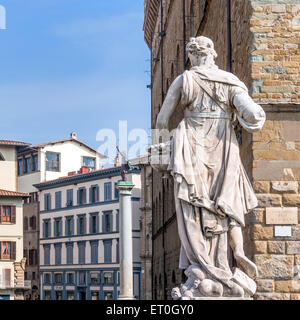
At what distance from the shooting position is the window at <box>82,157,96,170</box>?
3386 inches

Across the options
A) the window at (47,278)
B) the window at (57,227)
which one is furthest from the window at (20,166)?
the window at (47,278)

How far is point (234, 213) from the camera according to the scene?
763 cm

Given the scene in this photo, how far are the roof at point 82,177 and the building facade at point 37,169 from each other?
187 cm

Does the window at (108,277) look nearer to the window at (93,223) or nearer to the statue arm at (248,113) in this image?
the window at (93,223)

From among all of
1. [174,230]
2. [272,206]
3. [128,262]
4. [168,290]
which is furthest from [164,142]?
[168,290]

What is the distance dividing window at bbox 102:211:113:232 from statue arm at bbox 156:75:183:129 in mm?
68373

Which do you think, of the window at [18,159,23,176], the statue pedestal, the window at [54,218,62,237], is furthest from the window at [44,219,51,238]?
the statue pedestal

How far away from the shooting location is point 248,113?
7.71m

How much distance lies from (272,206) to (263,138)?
118cm

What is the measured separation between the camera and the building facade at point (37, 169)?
84750mm

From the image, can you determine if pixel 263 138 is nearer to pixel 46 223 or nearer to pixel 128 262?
pixel 128 262

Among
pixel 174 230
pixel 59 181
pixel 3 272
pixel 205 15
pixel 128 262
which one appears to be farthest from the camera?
pixel 59 181

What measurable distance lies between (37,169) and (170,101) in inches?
3102

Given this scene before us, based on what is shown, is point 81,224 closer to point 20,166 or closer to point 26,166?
point 26,166
